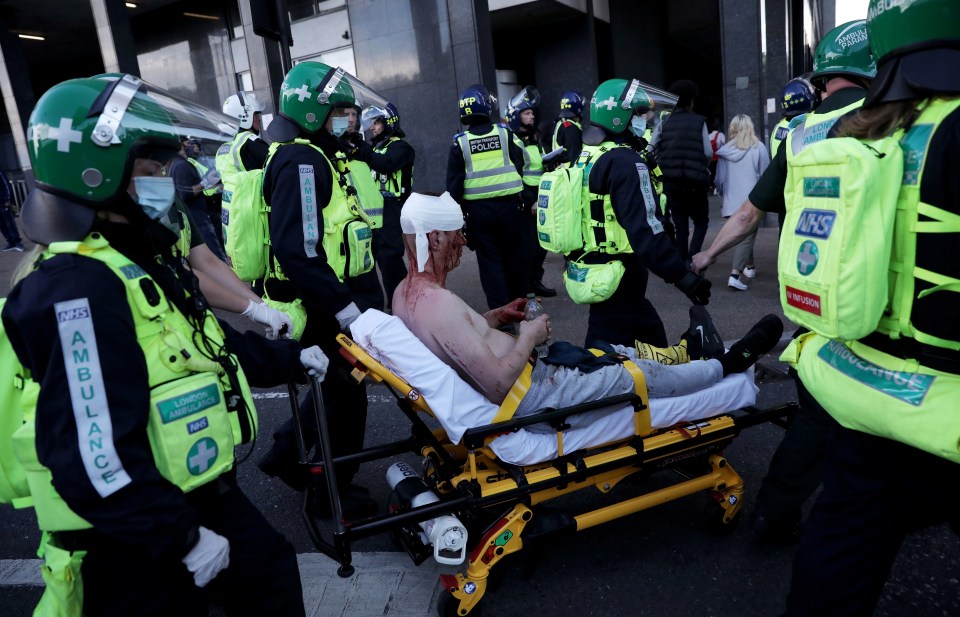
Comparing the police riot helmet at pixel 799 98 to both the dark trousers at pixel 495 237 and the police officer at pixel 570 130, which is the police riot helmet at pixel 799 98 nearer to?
the dark trousers at pixel 495 237

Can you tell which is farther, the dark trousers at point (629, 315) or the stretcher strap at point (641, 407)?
the dark trousers at point (629, 315)

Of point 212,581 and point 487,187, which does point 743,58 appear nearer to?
point 487,187

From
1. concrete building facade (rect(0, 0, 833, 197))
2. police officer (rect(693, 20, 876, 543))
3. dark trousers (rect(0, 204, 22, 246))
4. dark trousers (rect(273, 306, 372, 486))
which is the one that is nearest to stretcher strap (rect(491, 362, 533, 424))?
dark trousers (rect(273, 306, 372, 486))

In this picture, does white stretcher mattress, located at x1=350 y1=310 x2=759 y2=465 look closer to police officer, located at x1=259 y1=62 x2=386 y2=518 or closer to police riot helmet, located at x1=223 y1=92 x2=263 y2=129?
police officer, located at x1=259 y1=62 x2=386 y2=518

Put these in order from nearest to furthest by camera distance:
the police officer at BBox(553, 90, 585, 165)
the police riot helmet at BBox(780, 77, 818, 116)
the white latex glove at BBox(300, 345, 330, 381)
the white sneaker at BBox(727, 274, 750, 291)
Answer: the white latex glove at BBox(300, 345, 330, 381)
the police riot helmet at BBox(780, 77, 818, 116)
the white sneaker at BBox(727, 274, 750, 291)
the police officer at BBox(553, 90, 585, 165)

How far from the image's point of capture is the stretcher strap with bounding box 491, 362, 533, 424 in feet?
8.75

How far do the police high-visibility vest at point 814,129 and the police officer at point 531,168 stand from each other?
448 cm

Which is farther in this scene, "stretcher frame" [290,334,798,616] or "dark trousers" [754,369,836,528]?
"dark trousers" [754,369,836,528]

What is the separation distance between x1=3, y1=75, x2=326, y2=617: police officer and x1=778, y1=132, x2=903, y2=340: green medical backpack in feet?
4.89

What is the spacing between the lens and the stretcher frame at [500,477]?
8.14ft

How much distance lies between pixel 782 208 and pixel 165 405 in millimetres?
2426

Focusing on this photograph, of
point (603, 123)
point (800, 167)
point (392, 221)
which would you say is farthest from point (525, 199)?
point (800, 167)

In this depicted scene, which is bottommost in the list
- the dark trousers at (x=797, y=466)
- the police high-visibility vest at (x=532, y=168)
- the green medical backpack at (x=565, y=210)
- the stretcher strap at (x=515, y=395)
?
the dark trousers at (x=797, y=466)

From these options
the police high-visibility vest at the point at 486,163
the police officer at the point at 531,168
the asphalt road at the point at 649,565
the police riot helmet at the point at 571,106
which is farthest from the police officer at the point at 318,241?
the police riot helmet at the point at 571,106
